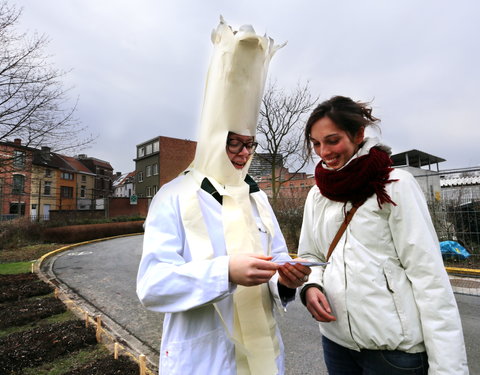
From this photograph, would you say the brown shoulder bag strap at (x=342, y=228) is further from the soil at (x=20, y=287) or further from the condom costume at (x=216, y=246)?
the soil at (x=20, y=287)

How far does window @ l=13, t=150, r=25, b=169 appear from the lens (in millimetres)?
6921

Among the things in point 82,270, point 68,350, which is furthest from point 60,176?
point 68,350

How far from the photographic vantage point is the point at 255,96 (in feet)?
4.60

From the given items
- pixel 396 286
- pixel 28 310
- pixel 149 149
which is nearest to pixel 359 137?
pixel 396 286

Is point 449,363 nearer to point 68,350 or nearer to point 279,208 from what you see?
point 68,350

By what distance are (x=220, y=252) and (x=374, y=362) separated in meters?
0.93

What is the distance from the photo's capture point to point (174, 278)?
1.03 meters

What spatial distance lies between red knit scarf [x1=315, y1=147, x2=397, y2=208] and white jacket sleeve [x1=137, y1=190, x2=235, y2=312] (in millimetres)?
799

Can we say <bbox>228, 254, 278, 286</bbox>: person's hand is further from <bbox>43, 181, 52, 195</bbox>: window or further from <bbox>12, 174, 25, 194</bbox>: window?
<bbox>43, 181, 52, 195</bbox>: window

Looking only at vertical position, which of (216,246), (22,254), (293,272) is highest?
(216,246)

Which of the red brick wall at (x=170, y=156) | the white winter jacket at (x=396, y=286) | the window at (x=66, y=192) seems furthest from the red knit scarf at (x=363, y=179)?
the window at (x=66, y=192)

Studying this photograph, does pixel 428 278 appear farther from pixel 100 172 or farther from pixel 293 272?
pixel 100 172

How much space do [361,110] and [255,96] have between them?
2.10ft

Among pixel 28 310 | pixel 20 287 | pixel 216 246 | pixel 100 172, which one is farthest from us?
pixel 100 172
